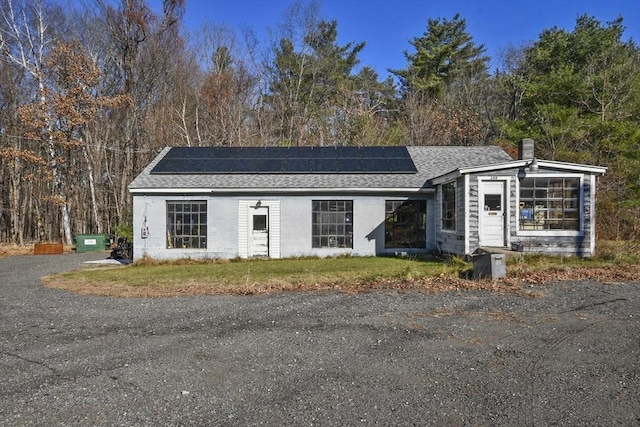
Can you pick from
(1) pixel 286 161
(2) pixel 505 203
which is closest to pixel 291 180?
(1) pixel 286 161

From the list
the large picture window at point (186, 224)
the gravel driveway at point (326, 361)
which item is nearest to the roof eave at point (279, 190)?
the large picture window at point (186, 224)

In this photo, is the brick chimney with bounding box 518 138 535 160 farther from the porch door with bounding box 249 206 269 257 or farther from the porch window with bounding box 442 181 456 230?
the porch door with bounding box 249 206 269 257

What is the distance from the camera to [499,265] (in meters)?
9.90

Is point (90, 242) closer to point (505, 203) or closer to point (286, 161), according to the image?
point (286, 161)

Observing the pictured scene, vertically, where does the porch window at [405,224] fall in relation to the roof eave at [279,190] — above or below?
below

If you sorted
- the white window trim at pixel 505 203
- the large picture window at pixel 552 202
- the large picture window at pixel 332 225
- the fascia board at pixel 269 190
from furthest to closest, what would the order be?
the large picture window at pixel 332 225, the fascia board at pixel 269 190, the large picture window at pixel 552 202, the white window trim at pixel 505 203

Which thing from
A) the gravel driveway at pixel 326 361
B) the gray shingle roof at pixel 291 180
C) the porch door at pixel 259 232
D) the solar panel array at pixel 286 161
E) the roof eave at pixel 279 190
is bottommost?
the gravel driveway at pixel 326 361

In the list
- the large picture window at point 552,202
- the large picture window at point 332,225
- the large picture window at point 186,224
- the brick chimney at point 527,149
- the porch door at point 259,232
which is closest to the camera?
the large picture window at point 552,202

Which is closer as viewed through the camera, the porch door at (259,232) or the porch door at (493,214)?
the porch door at (493,214)

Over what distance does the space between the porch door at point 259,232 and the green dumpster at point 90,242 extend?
9195 mm

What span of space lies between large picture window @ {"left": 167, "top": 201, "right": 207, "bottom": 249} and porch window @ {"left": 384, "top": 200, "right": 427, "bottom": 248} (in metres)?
6.31

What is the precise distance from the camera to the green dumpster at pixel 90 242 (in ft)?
66.6

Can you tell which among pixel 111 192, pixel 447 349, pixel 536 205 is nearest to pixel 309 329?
pixel 447 349

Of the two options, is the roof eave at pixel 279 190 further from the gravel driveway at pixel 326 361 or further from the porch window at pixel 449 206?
the gravel driveway at pixel 326 361
